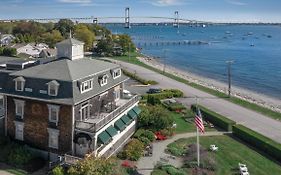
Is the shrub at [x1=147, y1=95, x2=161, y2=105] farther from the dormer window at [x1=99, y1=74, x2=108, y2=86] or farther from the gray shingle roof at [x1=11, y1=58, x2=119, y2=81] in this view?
the gray shingle roof at [x1=11, y1=58, x2=119, y2=81]

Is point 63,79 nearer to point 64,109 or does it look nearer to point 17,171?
point 64,109

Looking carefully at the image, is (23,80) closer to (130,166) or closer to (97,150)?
(97,150)

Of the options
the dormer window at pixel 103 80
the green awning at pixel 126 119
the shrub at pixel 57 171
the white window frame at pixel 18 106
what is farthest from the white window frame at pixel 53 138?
the green awning at pixel 126 119

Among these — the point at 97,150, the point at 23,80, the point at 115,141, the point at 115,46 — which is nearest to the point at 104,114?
the point at 115,141

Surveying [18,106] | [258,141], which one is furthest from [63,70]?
[258,141]

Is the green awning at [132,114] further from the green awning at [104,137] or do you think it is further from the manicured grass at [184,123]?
the green awning at [104,137]

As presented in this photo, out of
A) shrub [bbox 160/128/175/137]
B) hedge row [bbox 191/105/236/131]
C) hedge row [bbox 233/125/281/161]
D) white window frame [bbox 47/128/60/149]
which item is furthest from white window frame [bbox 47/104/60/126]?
hedge row [bbox 191/105/236/131]
